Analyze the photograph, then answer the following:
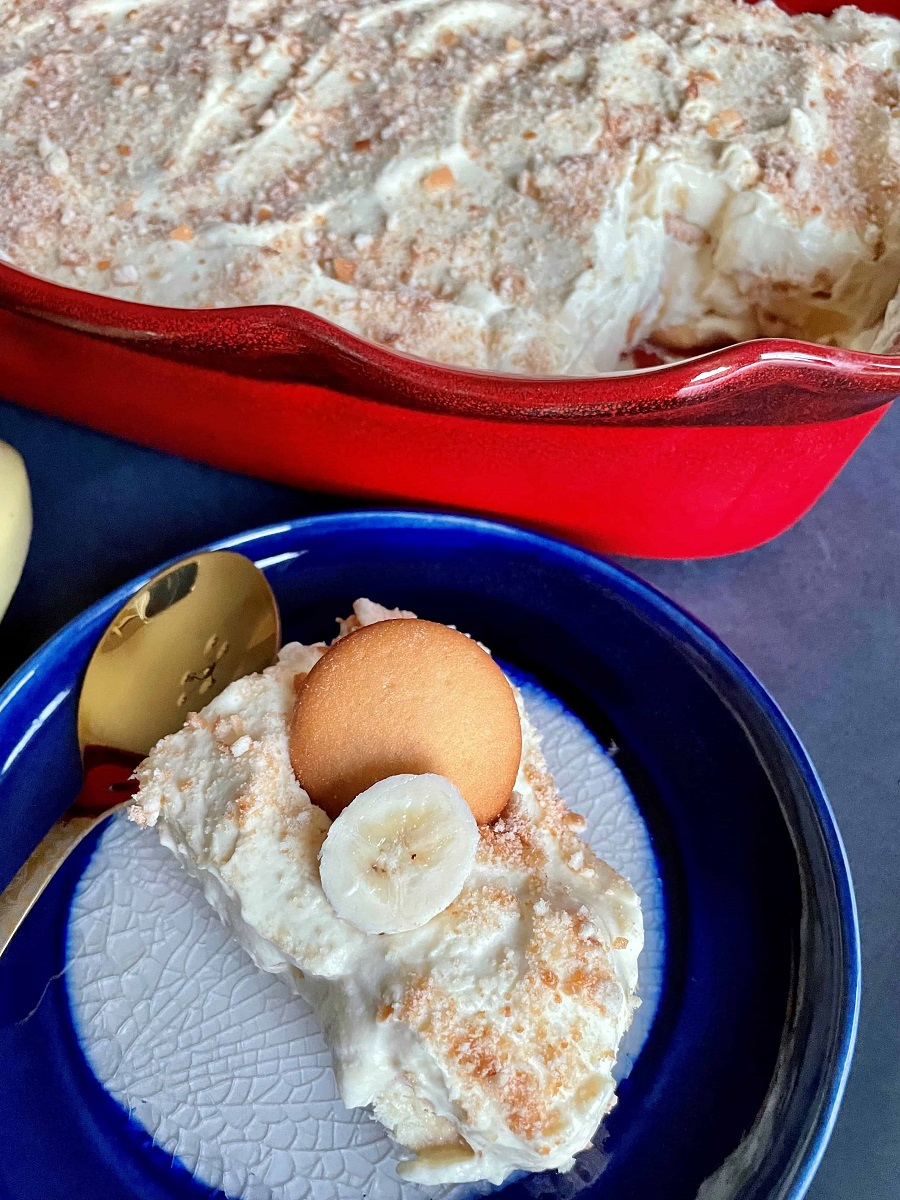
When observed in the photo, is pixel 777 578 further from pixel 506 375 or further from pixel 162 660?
pixel 162 660

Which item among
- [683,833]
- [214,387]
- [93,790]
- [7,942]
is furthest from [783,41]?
[7,942]

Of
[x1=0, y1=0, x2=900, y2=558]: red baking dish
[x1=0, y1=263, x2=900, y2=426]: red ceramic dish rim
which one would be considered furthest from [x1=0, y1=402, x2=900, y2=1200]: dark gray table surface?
[x1=0, y1=263, x2=900, y2=426]: red ceramic dish rim

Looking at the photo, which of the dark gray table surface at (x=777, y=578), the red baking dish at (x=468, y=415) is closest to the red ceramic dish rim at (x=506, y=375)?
the red baking dish at (x=468, y=415)

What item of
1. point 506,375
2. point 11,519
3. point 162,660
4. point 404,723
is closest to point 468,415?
point 506,375

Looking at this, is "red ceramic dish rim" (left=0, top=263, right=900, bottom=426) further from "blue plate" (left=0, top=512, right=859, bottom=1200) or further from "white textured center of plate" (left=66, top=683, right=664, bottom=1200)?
"white textured center of plate" (left=66, top=683, right=664, bottom=1200)

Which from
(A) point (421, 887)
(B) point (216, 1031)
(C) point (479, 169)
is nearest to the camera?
(A) point (421, 887)

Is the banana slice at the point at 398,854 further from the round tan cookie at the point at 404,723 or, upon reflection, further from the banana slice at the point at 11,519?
the banana slice at the point at 11,519

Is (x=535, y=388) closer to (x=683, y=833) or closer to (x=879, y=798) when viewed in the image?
(x=683, y=833)
